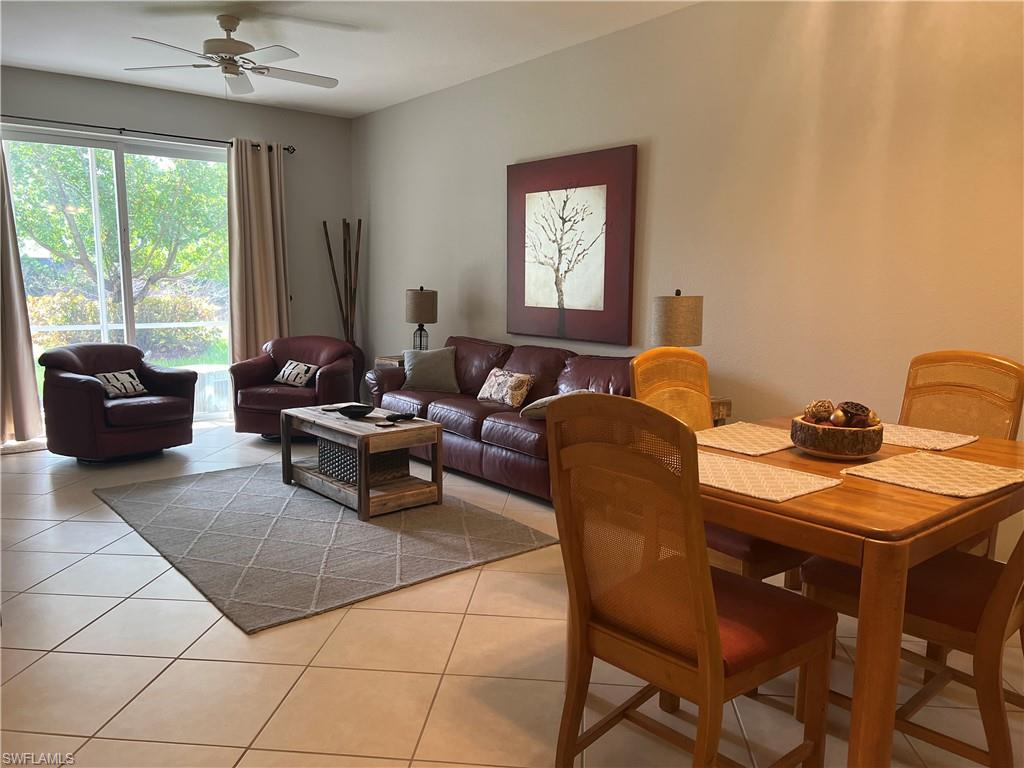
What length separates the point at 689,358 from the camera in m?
2.72

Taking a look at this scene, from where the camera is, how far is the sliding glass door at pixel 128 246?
220 inches

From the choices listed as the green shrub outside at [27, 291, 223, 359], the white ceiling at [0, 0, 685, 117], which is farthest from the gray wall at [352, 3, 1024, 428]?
the green shrub outside at [27, 291, 223, 359]

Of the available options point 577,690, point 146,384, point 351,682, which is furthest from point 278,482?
point 577,690

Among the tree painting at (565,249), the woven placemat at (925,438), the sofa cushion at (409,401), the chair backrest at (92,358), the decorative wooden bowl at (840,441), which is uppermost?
the tree painting at (565,249)

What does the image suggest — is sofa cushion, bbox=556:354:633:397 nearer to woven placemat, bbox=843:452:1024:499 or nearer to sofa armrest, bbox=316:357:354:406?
sofa armrest, bbox=316:357:354:406

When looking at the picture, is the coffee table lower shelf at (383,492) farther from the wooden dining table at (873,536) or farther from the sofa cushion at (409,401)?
the wooden dining table at (873,536)

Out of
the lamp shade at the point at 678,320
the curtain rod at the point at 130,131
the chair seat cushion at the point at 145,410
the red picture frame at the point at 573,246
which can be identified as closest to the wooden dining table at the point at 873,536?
the lamp shade at the point at 678,320

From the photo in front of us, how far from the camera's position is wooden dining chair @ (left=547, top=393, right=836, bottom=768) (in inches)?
58.2

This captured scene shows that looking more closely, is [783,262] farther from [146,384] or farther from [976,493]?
[146,384]

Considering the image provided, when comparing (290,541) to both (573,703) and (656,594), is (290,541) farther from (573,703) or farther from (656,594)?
(656,594)

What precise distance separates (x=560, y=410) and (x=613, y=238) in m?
3.13

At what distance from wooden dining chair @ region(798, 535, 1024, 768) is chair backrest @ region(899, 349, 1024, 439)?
0.61 meters

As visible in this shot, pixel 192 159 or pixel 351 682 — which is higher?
pixel 192 159

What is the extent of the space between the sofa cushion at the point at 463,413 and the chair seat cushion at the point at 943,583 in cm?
269
